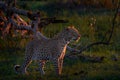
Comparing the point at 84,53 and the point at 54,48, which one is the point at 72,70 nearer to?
the point at 54,48

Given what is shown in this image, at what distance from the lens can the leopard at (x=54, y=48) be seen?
35.3ft

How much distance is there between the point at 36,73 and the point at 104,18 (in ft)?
24.2

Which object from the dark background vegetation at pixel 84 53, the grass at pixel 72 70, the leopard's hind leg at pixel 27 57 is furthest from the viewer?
the leopard's hind leg at pixel 27 57

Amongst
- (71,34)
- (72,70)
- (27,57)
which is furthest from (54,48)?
(72,70)

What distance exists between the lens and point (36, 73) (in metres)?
11.2

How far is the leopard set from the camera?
1075 centimetres

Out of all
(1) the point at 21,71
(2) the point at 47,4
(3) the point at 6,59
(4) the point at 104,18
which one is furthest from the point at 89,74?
(2) the point at 47,4

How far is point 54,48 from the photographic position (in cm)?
1081

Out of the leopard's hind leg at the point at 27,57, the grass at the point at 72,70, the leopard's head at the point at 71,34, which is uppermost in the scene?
the leopard's head at the point at 71,34

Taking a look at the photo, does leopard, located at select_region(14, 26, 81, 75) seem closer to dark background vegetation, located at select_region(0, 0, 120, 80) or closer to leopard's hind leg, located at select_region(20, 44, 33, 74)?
leopard's hind leg, located at select_region(20, 44, 33, 74)

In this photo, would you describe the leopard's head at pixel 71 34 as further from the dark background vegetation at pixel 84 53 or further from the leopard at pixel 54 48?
the dark background vegetation at pixel 84 53

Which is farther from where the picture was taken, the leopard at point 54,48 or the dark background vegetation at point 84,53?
the dark background vegetation at point 84,53

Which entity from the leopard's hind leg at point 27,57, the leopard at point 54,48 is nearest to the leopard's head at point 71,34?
the leopard at point 54,48

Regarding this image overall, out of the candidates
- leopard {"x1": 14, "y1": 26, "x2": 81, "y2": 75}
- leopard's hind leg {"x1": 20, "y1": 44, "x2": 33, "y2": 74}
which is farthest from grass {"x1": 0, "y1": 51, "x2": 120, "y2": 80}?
leopard {"x1": 14, "y1": 26, "x2": 81, "y2": 75}
